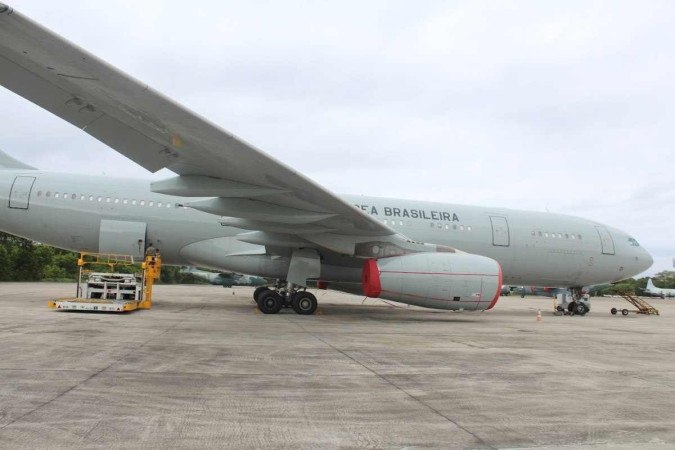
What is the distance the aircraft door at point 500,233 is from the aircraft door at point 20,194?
1266 cm

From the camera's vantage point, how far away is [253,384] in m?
4.75

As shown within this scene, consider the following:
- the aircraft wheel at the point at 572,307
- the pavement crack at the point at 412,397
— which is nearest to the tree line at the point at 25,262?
the aircraft wheel at the point at 572,307

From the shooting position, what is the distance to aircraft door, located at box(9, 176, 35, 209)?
1319 centimetres

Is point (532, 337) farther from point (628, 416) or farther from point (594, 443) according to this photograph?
point (594, 443)

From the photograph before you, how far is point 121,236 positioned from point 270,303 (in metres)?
4.27

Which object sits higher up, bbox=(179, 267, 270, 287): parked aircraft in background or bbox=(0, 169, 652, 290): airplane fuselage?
bbox=(0, 169, 652, 290): airplane fuselage

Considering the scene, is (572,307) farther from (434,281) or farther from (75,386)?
(75,386)

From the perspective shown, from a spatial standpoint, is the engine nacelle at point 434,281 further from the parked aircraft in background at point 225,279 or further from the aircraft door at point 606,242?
the parked aircraft in background at point 225,279

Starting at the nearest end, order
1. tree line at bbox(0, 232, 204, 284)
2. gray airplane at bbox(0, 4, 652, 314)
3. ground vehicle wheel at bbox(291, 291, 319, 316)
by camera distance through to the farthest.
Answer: gray airplane at bbox(0, 4, 652, 314) → ground vehicle wheel at bbox(291, 291, 319, 316) → tree line at bbox(0, 232, 204, 284)

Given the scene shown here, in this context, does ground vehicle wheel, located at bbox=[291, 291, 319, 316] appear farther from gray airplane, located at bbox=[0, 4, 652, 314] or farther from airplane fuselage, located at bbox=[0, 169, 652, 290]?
airplane fuselage, located at bbox=[0, 169, 652, 290]

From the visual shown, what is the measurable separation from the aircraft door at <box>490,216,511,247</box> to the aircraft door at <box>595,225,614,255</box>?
351cm

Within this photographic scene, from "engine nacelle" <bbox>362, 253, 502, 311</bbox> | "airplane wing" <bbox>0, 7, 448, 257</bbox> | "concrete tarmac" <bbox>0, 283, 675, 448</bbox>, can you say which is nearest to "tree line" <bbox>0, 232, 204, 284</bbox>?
"airplane wing" <bbox>0, 7, 448, 257</bbox>

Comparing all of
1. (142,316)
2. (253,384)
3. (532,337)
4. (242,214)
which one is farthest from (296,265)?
(253,384)

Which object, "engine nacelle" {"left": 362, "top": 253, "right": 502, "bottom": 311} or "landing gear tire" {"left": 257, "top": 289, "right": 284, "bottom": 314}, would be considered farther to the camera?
"landing gear tire" {"left": 257, "top": 289, "right": 284, "bottom": 314}
